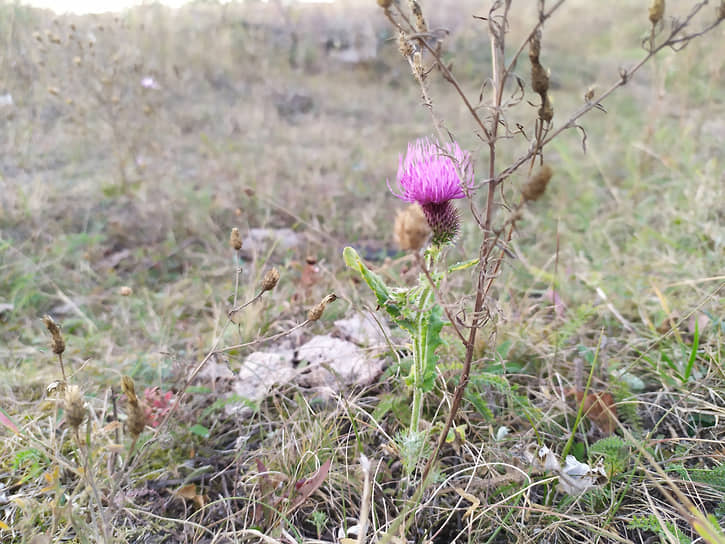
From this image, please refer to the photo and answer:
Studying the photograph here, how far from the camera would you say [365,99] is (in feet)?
19.9

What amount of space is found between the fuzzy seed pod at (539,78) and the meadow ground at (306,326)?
0.22m

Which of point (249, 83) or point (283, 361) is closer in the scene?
point (283, 361)

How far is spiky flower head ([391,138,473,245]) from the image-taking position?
3.76ft

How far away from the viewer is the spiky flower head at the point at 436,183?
1.15m

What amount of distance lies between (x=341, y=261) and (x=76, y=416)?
1845 mm

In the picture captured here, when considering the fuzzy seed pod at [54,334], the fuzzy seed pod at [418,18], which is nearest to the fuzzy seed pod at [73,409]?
the fuzzy seed pod at [54,334]

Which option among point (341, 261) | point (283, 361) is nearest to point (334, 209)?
point (341, 261)

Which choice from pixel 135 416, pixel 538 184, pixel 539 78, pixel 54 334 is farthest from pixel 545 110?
pixel 54 334

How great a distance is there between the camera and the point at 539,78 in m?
0.92

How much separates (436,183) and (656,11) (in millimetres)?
544

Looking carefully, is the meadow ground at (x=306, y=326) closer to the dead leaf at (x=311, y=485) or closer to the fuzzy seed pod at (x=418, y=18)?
the dead leaf at (x=311, y=485)

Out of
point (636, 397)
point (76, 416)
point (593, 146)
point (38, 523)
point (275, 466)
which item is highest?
point (593, 146)

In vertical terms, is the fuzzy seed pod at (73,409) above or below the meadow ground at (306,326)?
above

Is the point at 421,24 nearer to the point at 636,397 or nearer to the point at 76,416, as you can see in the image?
the point at 76,416
